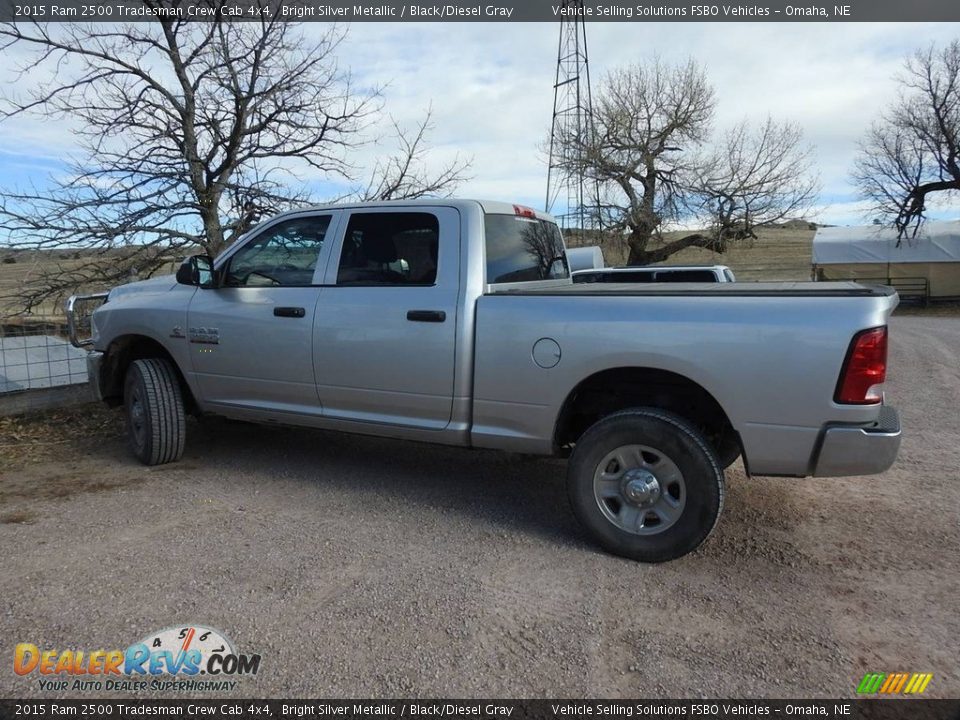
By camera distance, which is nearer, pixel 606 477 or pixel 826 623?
pixel 826 623

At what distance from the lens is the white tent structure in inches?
1000

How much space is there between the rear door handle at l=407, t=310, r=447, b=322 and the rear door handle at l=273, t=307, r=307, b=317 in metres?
0.88

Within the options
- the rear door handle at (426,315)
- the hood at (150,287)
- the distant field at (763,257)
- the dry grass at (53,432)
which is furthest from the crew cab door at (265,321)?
the distant field at (763,257)

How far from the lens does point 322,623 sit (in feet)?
10.0

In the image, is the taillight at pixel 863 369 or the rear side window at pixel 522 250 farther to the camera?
the rear side window at pixel 522 250

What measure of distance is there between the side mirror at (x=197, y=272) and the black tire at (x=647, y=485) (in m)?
3.04

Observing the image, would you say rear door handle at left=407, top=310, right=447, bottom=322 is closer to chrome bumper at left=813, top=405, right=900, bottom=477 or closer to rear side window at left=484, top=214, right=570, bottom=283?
rear side window at left=484, top=214, right=570, bottom=283

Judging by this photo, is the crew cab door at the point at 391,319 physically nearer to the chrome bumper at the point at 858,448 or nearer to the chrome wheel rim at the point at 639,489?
the chrome wheel rim at the point at 639,489

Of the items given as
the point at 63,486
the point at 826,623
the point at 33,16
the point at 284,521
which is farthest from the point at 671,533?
the point at 33,16

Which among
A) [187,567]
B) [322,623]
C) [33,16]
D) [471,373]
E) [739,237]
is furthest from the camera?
[739,237]

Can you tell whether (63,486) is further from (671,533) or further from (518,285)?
(671,533)

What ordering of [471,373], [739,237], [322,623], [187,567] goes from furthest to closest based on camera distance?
1. [739,237]
2. [471,373]
3. [187,567]
4. [322,623]

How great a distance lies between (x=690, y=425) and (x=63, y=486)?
4444mm

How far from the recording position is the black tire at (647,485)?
3504 millimetres
